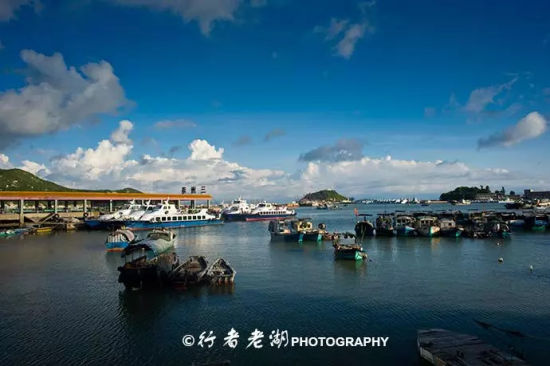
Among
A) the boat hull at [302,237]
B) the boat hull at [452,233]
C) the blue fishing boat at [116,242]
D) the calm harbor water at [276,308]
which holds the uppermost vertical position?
the blue fishing boat at [116,242]

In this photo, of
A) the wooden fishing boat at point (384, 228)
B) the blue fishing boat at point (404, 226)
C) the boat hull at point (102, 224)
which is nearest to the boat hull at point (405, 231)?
the blue fishing boat at point (404, 226)

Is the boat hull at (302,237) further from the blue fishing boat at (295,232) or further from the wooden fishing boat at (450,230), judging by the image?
the wooden fishing boat at (450,230)

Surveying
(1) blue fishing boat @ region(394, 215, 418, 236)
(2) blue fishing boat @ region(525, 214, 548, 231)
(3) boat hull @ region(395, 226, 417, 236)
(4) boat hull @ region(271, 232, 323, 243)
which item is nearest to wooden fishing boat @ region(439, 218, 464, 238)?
(1) blue fishing boat @ region(394, 215, 418, 236)

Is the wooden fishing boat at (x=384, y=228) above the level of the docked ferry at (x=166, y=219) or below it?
below

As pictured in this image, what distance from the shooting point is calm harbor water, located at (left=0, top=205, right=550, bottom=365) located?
1783cm

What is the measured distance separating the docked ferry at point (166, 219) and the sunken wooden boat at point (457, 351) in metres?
74.0

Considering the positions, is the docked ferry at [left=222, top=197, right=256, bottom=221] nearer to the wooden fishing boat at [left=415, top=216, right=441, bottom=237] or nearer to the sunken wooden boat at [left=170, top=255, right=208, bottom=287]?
the wooden fishing boat at [left=415, top=216, right=441, bottom=237]

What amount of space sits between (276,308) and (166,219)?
70.9m

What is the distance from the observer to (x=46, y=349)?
1838 cm

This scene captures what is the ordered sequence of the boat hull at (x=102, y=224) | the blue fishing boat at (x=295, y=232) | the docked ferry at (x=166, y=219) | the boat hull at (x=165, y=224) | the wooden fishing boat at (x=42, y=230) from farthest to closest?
the docked ferry at (x=166, y=219), the boat hull at (x=165, y=224), the boat hull at (x=102, y=224), the wooden fishing boat at (x=42, y=230), the blue fishing boat at (x=295, y=232)

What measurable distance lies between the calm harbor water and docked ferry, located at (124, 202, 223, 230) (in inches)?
1646

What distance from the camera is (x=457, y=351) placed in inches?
599

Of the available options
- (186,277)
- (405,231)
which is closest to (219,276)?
(186,277)

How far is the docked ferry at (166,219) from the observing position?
83.9 m
